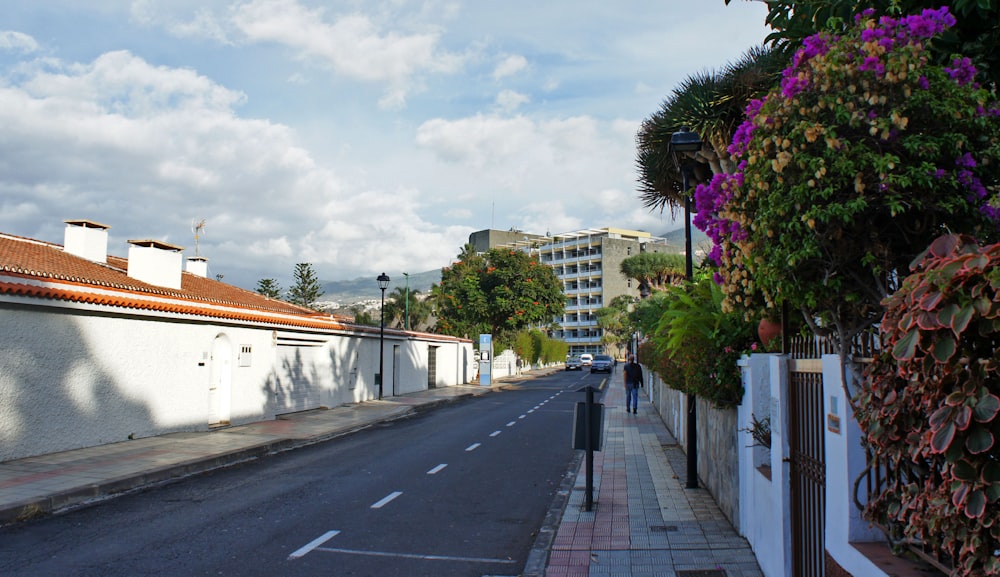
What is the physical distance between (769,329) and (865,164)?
2.70 meters

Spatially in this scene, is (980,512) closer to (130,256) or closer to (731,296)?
(731,296)

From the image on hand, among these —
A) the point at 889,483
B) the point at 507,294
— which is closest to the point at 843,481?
the point at 889,483

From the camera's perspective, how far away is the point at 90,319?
14023 mm

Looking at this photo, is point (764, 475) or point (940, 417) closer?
point (940, 417)

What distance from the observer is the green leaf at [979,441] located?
1909 millimetres

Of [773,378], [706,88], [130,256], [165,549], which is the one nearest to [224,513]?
[165,549]

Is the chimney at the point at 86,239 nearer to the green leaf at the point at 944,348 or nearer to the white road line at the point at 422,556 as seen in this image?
the white road line at the point at 422,556

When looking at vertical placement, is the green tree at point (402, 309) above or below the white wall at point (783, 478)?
above

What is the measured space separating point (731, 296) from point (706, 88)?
871cm

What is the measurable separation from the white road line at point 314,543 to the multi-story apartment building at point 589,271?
105645 millimetres

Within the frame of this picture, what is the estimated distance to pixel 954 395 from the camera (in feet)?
6.60

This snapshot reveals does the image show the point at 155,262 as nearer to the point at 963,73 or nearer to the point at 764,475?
the point at 764,475

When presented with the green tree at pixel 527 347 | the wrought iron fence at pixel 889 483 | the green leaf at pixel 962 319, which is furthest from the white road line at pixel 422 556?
the green tree at pixel 527 347

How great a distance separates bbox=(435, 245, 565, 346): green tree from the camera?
4862 cm
